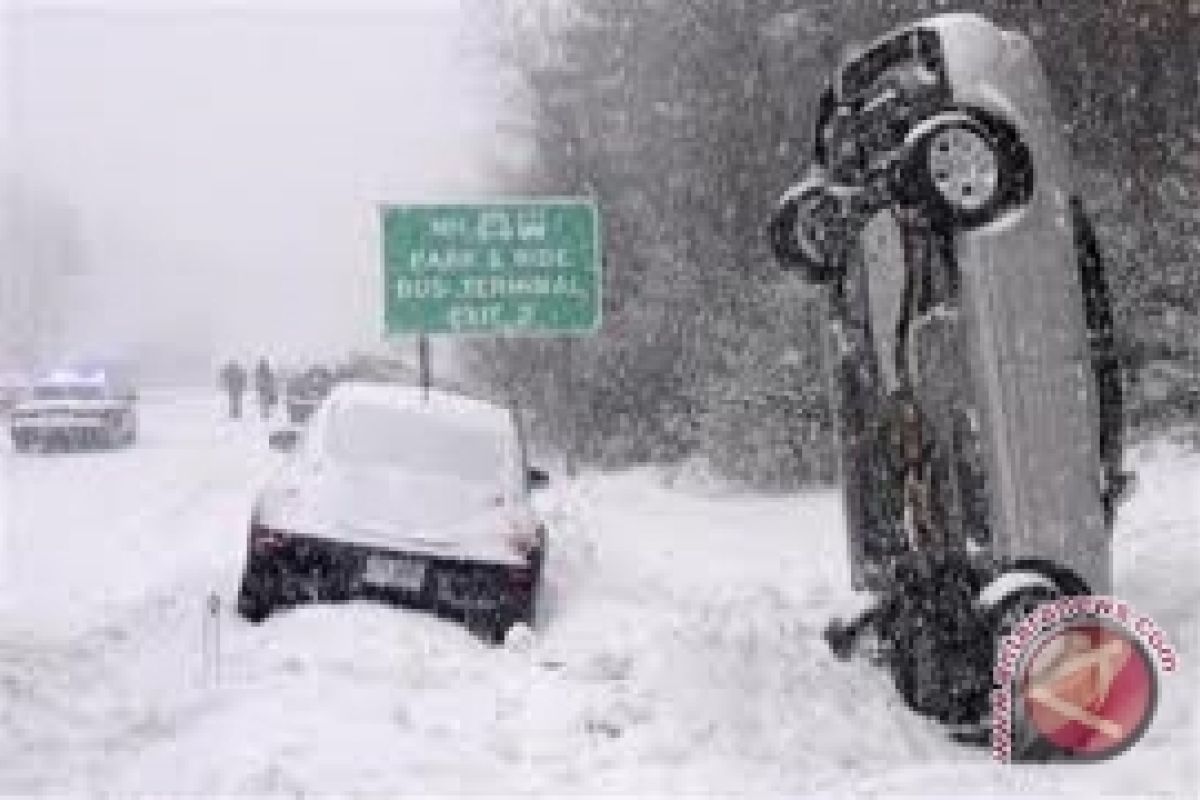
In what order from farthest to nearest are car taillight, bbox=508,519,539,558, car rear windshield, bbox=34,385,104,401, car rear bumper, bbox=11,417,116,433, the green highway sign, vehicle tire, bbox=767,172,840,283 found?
car rear windshield, bbox=34,385,104,401
car rear bumper, bbox=11,417,116,433
the green highway sign
car taillight, bbox=508,519,539,558
vehicle tire, bbox=767,172,840,283

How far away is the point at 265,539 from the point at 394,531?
0.72 metres

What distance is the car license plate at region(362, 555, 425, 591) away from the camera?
10.3 meters

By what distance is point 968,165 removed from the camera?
7.29 meters

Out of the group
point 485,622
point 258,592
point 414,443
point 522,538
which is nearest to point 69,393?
point 414,443

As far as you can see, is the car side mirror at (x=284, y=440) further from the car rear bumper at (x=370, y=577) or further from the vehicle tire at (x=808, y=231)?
the vehicle tire at (x=808, y=231)

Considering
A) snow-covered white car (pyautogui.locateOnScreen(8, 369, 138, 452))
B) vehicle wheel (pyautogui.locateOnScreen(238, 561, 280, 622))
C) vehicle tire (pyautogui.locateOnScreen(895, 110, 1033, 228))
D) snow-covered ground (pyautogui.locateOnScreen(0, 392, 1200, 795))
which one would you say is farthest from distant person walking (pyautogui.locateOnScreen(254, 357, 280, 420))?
vehicle tire (pyautogui.locateOnScreen(895, 110, 1033, 228))

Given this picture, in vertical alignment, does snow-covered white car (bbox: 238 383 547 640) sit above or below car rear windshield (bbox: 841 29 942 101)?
below

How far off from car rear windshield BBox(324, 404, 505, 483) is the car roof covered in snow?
0.08 metres

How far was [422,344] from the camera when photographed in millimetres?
17984

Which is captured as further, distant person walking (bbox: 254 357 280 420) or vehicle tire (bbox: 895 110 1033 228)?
distant person walking (bbox: 254 357 280 420)

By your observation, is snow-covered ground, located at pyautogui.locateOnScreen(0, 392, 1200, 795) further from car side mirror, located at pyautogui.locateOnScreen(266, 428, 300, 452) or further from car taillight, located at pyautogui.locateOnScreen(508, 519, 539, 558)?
car side mirror, located at pyautogui.locateOnScreen(266, 428, 300, 452)

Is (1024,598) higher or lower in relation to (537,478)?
higher

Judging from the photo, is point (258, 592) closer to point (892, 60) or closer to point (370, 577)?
point (370, 577)

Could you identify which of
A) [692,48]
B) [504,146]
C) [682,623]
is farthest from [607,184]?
[682,623]
